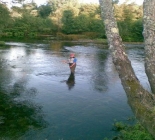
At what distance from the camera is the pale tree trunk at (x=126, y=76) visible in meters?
4.45

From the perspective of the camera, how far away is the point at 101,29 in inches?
2643

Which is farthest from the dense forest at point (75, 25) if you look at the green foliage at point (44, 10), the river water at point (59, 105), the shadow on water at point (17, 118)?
the shadow on water at point (17, 118)

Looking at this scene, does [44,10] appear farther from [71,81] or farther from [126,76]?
[126,76]

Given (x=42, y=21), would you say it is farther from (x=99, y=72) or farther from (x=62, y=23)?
(x=99, y=72)

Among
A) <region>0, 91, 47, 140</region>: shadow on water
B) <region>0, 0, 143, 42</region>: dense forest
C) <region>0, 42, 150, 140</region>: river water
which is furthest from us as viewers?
<region>0, 0, 143, 42</region>: dense forest

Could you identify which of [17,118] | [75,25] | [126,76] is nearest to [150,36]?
[126,76]

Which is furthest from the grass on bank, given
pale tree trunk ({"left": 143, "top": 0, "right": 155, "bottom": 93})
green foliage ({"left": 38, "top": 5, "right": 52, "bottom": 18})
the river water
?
green foliage ({"left": 38, "top": 5, "right": 52, "bottom": 18})

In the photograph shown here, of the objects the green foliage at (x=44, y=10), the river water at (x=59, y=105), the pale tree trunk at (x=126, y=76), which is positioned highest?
the green foliage at (x=44, y=10)

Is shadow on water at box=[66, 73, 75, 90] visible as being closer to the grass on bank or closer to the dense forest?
the grass on bank

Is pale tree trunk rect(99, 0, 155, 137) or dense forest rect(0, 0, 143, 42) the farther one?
Result: dense forest rect(0, 0, 143, 42)

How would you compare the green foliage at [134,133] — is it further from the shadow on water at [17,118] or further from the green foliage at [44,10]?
the green foliage at [44,10]

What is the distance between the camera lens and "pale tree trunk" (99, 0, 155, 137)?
14.6 feet

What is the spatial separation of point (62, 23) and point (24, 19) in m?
11.1

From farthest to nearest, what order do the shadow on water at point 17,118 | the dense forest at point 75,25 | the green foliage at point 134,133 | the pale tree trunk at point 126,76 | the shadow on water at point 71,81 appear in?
the dense forest at point 75,25
the shadow on water at point 71,81
the shadow on water at point 17,118
the green foliage at point 134,133
the pale tree trunk at point 126,76
